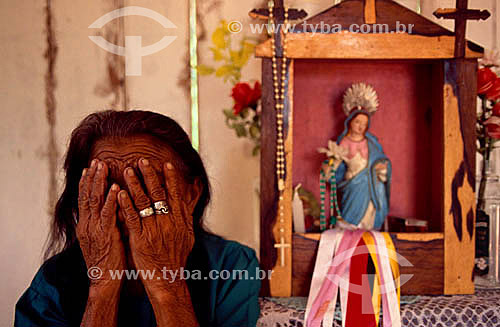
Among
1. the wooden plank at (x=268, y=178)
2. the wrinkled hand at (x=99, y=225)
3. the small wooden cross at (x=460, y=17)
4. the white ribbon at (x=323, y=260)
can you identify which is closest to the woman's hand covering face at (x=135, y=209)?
the wrinkled hand at (x=99, y=225)

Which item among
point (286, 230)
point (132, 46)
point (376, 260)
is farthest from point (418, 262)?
point (132, 46)

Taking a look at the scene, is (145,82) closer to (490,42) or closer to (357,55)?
(357,55)

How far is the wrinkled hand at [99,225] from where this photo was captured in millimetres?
859

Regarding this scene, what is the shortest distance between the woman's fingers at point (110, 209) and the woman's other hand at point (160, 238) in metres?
0.02

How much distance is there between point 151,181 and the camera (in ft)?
2.86

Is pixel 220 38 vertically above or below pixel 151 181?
above

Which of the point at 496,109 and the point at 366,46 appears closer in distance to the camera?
the point at 366,46

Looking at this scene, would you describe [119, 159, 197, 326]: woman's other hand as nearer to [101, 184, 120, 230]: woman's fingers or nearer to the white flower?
[101, 184, 120, 230]: woman's fingers

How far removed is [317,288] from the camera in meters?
1.07

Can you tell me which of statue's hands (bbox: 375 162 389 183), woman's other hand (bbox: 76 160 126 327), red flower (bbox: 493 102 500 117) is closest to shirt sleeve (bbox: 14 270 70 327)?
woman's other hand (bbox: 76 160 126 327)

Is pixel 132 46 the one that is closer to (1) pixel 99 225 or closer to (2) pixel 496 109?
(1) pixel 99 225

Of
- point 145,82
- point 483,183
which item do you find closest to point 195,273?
point 145,82

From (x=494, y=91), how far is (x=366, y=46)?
0.44 m

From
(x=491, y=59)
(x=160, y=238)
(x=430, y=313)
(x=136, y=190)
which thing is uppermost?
(x=491, y=59)
